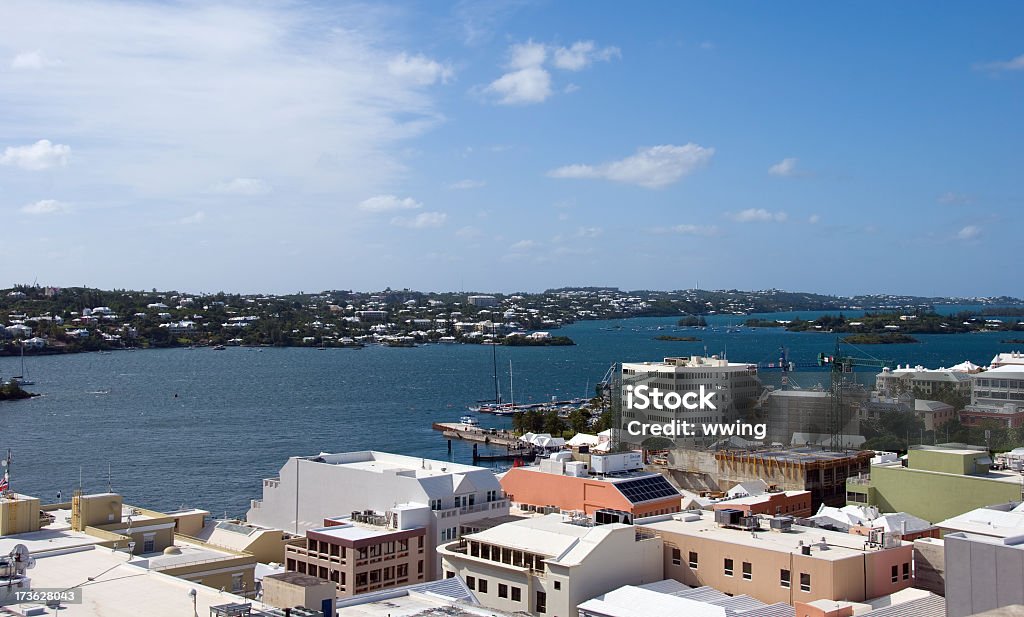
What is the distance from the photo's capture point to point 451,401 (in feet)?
216

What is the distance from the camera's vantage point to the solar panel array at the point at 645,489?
19.5m

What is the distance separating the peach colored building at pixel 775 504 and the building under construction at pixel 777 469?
250cm

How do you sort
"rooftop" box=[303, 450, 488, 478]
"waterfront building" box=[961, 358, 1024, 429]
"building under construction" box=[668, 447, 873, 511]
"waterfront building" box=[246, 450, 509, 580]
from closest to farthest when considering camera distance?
"waterfront building" box=[246, 450, 509, 580]
"rooftop" box=[303, 450, 488, 478]
"building under construction" box=[668, 447, 873, 511]
"waterfront building" box=[961, 358, 1024, 429]

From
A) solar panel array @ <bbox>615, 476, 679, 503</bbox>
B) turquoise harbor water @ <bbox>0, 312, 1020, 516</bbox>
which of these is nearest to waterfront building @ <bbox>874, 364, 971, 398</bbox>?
turquoise harbor water @ <bbox>0, 312, 1020, 516</bbox>

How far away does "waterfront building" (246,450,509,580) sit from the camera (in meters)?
18.9

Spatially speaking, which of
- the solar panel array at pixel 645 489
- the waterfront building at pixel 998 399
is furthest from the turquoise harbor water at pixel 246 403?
the solar panel array at pixel 645 489

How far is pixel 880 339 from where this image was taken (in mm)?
134000

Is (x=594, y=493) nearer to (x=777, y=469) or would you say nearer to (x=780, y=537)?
(x=780, y=537)

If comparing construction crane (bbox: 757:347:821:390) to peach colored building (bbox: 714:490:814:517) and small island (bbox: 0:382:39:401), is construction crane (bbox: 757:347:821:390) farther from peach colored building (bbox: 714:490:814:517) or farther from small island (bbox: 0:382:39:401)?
small island (bbox: 0:382:39:401)

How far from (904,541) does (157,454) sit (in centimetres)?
3301

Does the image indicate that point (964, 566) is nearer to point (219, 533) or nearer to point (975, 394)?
point (219, 533)

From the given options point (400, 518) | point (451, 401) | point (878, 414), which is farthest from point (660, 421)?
point (451, 401)

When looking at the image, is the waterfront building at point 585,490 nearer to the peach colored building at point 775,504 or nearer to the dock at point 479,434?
the peach colored building at point 775,504

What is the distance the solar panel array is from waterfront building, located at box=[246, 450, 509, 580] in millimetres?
2503
